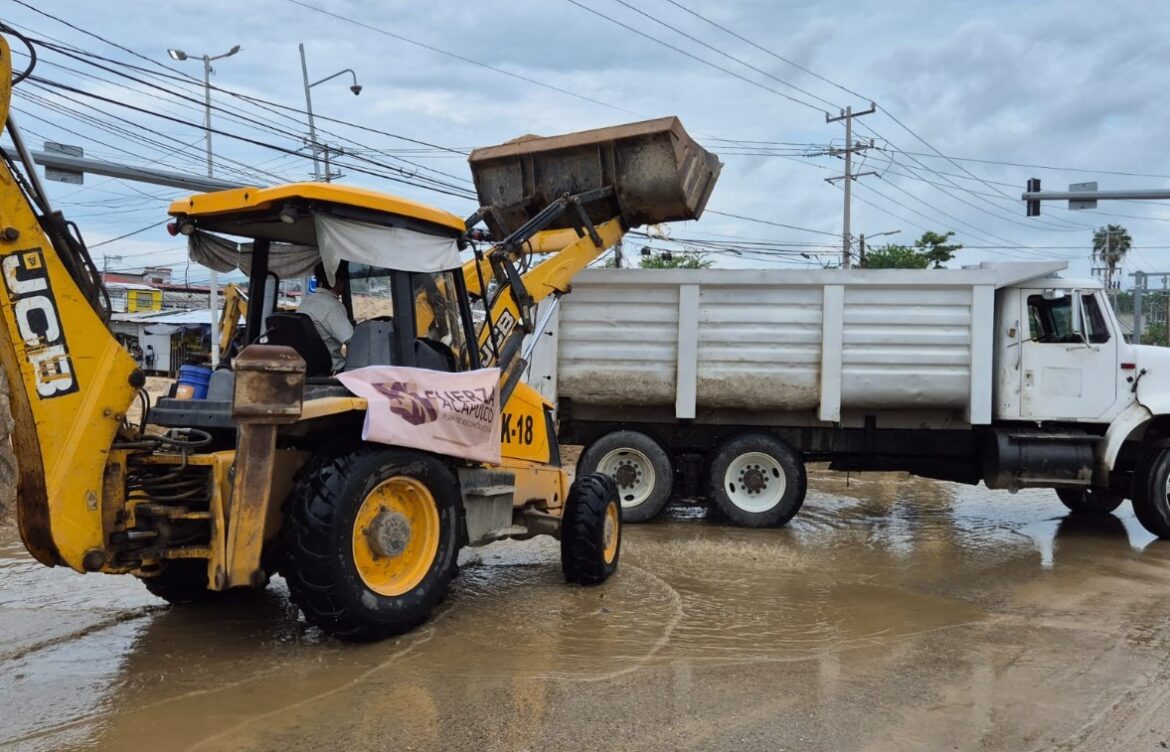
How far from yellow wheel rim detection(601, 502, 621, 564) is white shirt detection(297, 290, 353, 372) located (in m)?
2.37

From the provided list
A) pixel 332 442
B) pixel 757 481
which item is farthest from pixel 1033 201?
pixel 332 442

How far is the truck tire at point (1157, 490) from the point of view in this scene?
9.39 metres

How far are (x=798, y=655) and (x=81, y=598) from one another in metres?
4.72

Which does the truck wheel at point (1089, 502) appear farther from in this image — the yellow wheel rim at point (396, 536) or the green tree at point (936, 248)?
the green tree at point (936, 248)

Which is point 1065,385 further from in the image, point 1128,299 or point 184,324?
point 184,324

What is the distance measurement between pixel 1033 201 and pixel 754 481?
15.3m

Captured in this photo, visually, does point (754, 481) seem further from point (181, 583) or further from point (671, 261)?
point (671, 261)

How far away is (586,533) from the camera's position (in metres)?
6.85

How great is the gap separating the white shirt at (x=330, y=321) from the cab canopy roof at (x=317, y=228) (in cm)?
27

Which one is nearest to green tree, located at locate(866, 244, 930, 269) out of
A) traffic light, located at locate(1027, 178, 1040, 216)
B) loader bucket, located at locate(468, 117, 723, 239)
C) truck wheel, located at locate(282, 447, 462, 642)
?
traffic light, located at locate(1027, 178, 1040, 216)

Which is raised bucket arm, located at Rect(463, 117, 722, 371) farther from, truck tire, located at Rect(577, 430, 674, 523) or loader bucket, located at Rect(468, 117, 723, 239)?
truck tire, located at Rect(577, 430, 674, 523)

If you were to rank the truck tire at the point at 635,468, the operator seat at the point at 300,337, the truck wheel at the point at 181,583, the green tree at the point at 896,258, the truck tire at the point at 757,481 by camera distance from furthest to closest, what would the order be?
the green tree at the point at 896,258 < the truck tire at the point at 635,468 < the truck tire at the point at 757,481 < the truck wheel at the point at 181,583 < the operator seat at the point at 300,337

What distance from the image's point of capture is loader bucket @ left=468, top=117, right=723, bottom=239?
8.05 m

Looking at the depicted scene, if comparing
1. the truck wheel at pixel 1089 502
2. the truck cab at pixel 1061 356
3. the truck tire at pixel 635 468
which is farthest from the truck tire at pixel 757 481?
the truck wheel at pixel 1089 502
